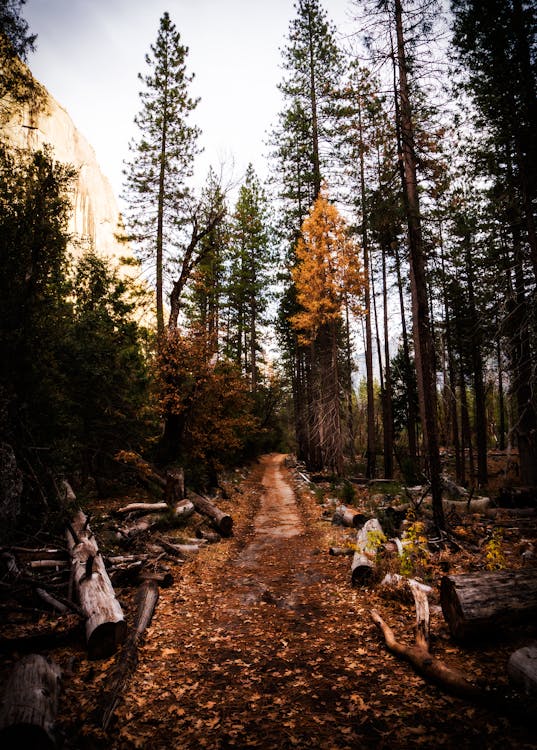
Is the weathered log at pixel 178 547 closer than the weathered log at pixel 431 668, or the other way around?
the weathered log at pixel 431 668

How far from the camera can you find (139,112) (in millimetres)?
16484

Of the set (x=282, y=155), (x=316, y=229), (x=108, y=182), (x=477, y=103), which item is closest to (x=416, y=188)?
(x=477, y=103)

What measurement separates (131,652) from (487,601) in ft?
14.2

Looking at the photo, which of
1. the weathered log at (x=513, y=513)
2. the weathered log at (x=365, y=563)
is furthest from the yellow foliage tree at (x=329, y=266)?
the weathered log at (x=365, y=563)

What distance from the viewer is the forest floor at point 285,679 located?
3.05m

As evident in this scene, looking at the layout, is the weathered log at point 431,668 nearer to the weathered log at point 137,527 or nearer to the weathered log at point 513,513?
the weathered log at point 137,527

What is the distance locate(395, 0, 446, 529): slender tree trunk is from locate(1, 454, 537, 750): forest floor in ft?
5.70

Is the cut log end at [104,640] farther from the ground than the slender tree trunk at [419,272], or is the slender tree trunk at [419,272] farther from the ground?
the slender tree trunk at [419,272]

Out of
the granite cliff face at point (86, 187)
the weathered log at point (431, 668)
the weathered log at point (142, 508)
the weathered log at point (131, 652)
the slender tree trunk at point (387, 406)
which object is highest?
the granite cliff face at point (86, 187)

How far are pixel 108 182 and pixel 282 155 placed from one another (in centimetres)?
11676

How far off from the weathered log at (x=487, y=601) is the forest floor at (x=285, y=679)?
9.4 inches

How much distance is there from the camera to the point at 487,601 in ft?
13.4

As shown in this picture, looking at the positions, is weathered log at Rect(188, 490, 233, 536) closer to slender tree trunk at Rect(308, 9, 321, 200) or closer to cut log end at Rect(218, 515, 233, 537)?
cut log end at Rect(218, 515, 233, 537)

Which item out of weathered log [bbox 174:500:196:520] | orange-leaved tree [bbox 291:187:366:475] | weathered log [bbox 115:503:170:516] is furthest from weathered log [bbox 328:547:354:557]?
orange-leaved tree [bbox 291:187:366:475]
